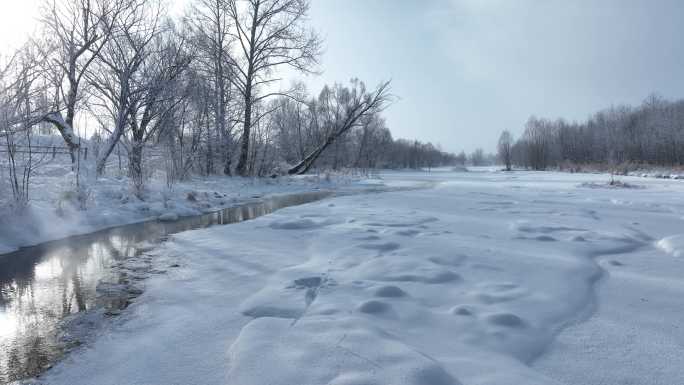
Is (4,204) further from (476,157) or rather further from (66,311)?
(476,157)

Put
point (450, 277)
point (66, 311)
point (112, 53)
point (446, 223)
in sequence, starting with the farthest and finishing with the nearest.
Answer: point (112, 53), point (446, 223), point (450, 277), point (66, 311)

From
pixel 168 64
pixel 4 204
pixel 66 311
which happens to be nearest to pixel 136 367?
pixel 66 311

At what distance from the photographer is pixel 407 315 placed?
2.28m

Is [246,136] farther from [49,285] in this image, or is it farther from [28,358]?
[28,358]

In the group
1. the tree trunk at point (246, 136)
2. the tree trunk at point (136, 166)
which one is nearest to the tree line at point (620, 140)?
the tree trunk at point (246, 136)

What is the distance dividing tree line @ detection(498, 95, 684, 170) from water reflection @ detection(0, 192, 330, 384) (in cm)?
4271

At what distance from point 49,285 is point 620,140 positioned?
6896 cm

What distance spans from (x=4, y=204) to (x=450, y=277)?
5.95 metres

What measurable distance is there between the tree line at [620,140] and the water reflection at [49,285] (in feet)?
140

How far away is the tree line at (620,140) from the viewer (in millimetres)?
43588

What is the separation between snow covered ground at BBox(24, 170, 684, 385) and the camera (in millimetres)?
1689

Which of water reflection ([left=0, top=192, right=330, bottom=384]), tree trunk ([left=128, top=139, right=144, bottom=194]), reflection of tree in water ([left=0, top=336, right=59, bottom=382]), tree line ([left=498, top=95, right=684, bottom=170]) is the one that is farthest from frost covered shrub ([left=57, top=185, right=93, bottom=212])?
tree line ([left=498, top=95, right=684, bottom=170])

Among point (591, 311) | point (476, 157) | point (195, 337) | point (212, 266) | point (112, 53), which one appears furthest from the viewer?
point (476, 157)

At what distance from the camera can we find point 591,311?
7.53 feet
